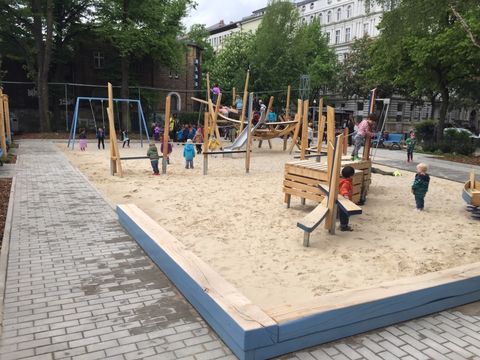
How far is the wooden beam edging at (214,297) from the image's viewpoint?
3.31 meters

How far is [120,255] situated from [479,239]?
572 centimetres

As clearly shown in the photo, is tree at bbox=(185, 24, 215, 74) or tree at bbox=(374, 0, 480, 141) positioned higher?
tree at bbox=(185, 24, 215, 74)

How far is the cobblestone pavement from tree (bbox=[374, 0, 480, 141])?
15412 mm

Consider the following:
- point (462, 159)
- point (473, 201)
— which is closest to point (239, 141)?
point (473, 201)

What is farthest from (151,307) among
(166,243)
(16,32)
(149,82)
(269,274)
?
(149,82)

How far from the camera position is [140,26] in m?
29.7

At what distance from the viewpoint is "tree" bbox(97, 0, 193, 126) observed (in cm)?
2844

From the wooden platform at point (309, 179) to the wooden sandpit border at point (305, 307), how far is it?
351 cm

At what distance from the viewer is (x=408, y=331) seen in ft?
12.8

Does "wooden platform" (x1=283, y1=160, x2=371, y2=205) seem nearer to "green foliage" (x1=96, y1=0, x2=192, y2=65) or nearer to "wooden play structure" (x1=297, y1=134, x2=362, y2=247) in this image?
"wooden play structure" (x1=297, y1=134, x2=362, y2=247)

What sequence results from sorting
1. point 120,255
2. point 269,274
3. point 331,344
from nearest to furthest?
point 331,344 < point 269,274 < point 120,255

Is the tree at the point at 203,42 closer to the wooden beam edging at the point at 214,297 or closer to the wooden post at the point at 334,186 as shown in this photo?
the wooden post at the point at 334,186

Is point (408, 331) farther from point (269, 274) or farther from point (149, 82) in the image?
point (149, 82)

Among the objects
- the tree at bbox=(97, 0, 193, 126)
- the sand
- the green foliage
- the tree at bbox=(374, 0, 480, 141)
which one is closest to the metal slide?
the sand
